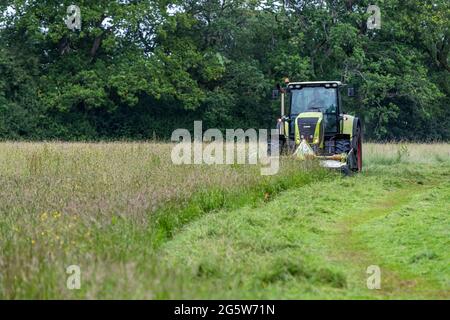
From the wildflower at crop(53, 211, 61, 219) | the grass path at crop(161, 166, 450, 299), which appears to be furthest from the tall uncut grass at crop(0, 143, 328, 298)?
the grass path at crop(161, 166, 450, 299)

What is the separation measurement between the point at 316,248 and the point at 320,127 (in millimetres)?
8271

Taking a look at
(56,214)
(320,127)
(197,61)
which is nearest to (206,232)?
(56,214)

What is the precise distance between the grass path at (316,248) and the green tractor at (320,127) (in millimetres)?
3493

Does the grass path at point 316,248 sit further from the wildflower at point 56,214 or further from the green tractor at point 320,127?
the green tractor at point 320,127

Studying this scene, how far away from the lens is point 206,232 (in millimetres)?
7621

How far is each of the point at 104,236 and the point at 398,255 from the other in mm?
3070

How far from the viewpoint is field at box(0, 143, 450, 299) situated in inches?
195

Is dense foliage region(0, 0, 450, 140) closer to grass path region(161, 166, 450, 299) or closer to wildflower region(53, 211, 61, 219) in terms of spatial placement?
grass path region(161, 166, 450, 299)

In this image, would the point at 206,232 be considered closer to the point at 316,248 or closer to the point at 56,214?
the point at 316,248

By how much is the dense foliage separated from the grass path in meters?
19.1

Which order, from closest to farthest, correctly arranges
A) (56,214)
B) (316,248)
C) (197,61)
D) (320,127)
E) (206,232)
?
(56,214) → (316,248) → (206,232) → (320,127) → (197,61)

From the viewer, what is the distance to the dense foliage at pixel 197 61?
1134 inches
